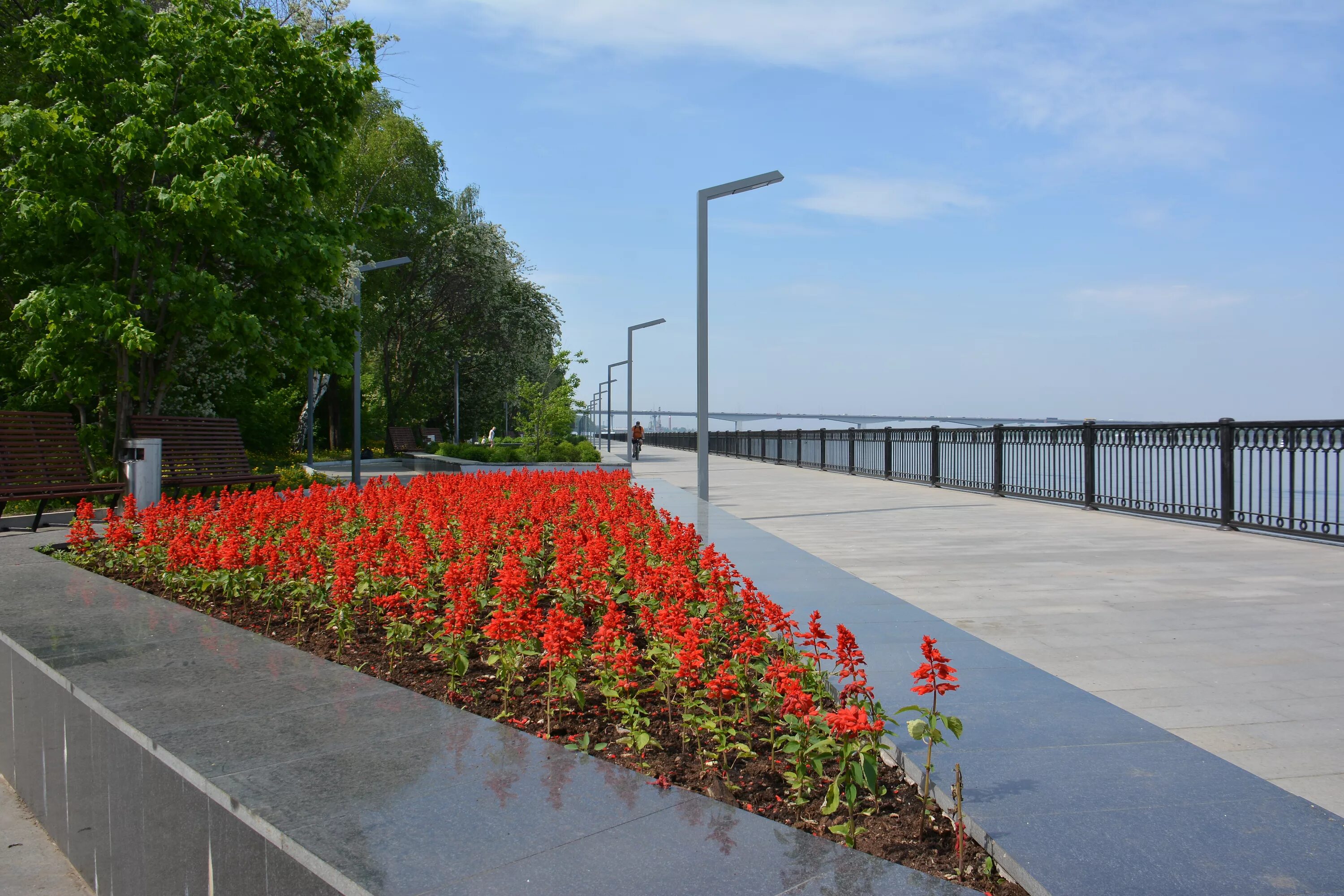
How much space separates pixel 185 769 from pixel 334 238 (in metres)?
12.6

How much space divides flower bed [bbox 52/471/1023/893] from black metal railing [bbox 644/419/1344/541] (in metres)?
7.21

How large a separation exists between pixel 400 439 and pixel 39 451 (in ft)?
84.4

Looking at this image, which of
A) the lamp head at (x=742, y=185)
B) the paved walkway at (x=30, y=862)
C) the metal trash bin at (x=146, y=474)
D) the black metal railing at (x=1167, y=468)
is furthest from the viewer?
the lamp head at (x=742, y=185)

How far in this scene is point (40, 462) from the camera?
33.0 feet

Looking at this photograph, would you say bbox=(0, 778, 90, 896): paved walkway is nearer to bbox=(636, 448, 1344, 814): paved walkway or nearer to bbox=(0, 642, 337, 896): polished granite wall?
bbox=(0, 642, 337, 896): polished granite wall

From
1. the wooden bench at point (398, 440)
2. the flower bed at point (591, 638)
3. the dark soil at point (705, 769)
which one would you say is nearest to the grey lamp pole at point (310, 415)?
the flower bed at point (591, 638)

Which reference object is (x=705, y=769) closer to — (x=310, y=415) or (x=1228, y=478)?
(x=1228, y=478)

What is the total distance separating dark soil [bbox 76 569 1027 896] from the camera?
2.56m

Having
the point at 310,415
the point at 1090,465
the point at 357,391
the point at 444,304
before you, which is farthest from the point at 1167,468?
the point at 444,304

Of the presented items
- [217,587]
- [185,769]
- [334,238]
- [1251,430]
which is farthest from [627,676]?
[334,238]

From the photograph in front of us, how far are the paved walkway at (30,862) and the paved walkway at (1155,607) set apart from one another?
4269mm

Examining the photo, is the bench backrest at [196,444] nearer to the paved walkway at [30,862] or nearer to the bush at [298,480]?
the bush at [298,480]

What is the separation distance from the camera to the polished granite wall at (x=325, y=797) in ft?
6.97

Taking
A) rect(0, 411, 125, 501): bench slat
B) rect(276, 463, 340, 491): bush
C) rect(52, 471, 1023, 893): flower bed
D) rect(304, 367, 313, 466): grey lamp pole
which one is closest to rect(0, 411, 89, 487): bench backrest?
rect(0, 411, 125, 501): bench slat
